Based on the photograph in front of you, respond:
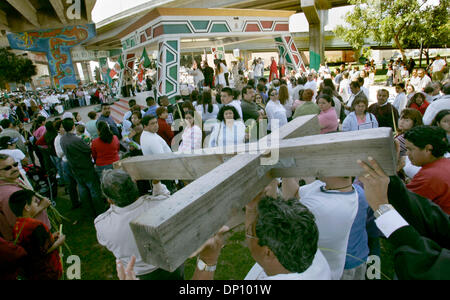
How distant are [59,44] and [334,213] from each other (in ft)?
100

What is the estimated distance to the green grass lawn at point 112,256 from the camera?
9.79ft

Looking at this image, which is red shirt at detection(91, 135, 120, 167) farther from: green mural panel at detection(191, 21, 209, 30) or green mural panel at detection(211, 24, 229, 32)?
green mural panel at detection(211, 24, 229, 32)

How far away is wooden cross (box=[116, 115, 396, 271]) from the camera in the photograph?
0.69 metres

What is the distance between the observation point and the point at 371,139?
818 mm

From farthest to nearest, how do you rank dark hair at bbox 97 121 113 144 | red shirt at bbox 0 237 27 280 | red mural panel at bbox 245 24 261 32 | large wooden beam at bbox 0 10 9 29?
large wooden beam at bbox 0 10 9 29 → red mural panel at bbox 245 24 261 32 → dark hair at bbox 97 121 113 144 → red shirt at bbox 0 237 27 280

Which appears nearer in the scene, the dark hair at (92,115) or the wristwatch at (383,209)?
the wristwatch at (383,209)

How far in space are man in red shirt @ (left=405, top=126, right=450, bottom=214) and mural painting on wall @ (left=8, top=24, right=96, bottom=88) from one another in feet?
96.3

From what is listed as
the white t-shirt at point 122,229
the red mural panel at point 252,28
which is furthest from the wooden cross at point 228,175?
the red mural panel at point 252,28

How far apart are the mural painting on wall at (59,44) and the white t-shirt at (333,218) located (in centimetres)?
2940

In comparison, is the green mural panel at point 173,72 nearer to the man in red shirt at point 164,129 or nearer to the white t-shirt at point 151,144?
the man in red shirt at point 164,129

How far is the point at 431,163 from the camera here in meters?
1.98

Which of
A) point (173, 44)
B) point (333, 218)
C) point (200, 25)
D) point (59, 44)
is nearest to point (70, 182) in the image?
point (333, 218)

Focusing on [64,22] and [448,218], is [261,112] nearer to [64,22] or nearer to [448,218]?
[448,218]

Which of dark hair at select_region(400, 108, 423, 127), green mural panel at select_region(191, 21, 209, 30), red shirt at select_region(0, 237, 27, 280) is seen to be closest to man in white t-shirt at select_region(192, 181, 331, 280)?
red shirt at select_region(0, 237, 27, 280)
